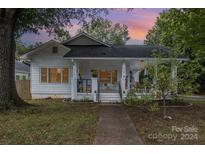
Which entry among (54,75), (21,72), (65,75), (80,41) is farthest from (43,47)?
(21,72)

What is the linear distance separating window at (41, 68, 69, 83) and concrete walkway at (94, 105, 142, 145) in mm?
11720

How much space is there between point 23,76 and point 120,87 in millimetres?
20594

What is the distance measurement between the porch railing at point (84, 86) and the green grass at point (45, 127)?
24.2 feet

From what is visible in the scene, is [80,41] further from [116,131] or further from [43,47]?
[116,131]

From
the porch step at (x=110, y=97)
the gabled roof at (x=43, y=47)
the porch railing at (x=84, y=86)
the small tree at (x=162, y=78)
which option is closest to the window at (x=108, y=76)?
the porch railing at (x=84, y=86)

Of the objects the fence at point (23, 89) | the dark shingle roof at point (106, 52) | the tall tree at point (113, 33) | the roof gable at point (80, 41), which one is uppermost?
the tall tree at point (113, 33)

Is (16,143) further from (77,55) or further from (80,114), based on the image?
(77,55)

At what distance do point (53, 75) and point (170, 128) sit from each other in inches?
586

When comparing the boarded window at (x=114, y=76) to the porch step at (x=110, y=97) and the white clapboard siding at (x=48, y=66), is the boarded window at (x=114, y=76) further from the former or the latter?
the white clapboard siding at (x=48, y=66)

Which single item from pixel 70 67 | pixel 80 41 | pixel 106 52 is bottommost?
pixel 70 67

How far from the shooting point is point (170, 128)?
11.2 meters

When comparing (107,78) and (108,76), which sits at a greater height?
(108,76)

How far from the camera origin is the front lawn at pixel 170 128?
942 cm
